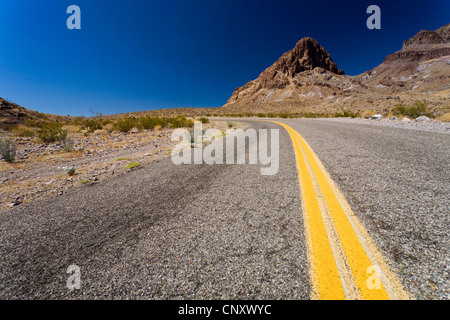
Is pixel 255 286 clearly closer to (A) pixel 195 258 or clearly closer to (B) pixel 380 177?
(A) pixel 195 258

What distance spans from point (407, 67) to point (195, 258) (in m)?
162

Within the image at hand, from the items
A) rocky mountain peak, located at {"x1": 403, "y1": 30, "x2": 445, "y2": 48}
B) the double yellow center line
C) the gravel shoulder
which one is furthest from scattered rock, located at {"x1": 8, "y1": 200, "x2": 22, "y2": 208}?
rocky mountain peak, located at {"x1": 403, "y1": 30, "x2": 445, "y2": 48}

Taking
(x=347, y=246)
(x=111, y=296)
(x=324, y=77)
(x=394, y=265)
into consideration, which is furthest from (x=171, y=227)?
(x=324, y=77)

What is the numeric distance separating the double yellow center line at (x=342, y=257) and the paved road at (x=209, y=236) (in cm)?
5

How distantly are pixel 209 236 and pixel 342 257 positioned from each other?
3.29 feet

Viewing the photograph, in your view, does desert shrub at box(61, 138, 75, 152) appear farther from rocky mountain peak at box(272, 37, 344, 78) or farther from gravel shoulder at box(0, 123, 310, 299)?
rocky mountain peak at box(272, 37, 344, 78)

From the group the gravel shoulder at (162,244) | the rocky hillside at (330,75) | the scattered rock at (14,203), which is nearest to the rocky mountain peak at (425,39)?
the rocky hillside at (330,75)

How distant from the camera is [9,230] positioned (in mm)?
1781

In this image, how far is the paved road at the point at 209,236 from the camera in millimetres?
1062

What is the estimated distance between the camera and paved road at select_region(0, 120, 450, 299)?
106cm

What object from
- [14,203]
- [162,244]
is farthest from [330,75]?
[14,203]

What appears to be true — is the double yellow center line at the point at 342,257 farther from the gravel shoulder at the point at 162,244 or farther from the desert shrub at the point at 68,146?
the desert shrub at the point at 68,146

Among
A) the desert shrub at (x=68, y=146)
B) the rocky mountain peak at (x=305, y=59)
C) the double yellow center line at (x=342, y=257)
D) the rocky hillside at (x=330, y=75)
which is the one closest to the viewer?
the double yellow center line at (x=342, y=257)

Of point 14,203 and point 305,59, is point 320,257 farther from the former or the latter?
point 305,59
